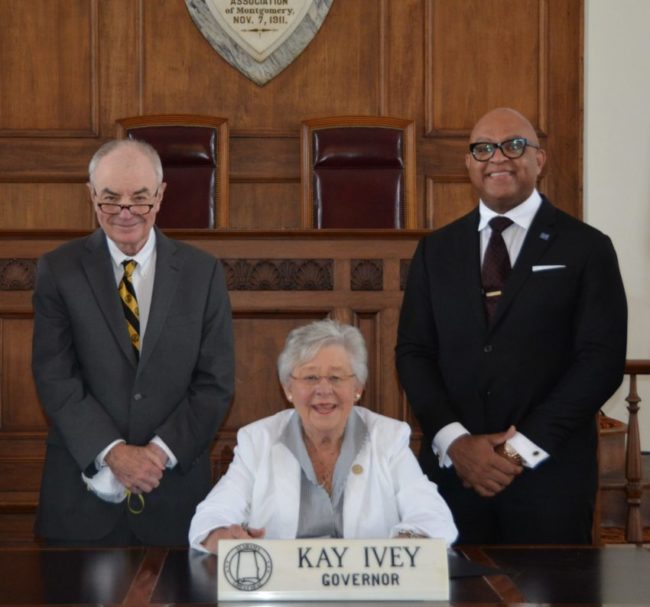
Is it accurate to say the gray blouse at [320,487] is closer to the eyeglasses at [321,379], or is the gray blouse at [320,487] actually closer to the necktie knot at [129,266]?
the eyeglasses at [321,379]

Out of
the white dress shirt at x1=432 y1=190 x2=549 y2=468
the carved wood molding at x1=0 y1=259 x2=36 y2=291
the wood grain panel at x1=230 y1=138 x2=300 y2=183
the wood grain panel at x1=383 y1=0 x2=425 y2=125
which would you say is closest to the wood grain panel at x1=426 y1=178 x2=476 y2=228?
the wood grain panel at x1=383 y1=0 x2=425 y2=125

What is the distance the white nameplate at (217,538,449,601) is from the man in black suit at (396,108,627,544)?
0.86m

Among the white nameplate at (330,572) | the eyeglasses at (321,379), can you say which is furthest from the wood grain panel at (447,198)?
the white nameplate at (330,572)

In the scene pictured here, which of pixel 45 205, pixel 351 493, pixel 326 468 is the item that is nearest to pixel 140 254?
pixel 326 468

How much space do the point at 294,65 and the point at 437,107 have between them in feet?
2.83

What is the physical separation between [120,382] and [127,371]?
1.3 inches

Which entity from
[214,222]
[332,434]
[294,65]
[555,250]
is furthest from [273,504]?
[294,65]

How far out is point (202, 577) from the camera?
6.60 ft

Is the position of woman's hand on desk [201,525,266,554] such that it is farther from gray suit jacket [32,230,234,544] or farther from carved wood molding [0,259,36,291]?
carved wood molding [0,259,36,291]

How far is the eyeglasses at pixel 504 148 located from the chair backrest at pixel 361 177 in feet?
8.16

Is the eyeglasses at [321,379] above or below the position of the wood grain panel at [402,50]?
below

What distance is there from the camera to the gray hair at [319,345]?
8.46 ft

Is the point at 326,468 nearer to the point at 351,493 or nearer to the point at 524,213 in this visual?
the point at 351,493

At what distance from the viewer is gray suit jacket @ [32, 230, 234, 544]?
2699mm
